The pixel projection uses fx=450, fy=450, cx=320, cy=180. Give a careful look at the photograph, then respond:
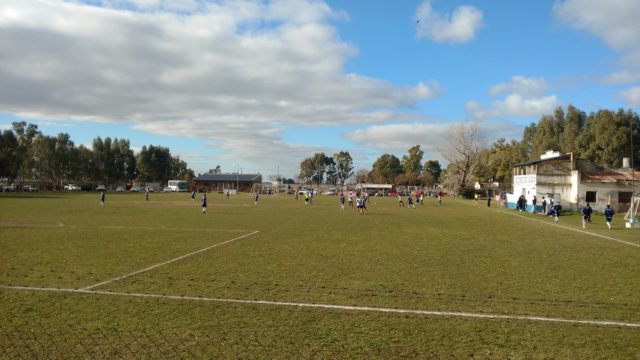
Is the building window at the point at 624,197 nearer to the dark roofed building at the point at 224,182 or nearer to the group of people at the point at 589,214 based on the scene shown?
the group of people at the point at 589,214

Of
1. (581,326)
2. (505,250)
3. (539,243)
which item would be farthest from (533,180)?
(581,326)

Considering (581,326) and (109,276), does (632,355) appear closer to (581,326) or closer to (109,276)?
(581,326)

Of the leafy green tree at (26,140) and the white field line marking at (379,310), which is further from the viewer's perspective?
the leafy green tree at (26,140)

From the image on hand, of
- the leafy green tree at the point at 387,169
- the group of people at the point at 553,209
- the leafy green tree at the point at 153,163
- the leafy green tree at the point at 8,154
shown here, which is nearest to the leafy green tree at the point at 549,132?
the group of people at the point at 553,209

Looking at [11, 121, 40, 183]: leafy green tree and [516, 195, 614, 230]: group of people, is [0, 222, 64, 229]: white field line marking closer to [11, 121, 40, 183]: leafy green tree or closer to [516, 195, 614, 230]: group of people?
[516, 195, 614, 230]: group of people

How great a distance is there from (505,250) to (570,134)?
73.0m

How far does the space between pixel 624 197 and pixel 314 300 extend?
41.1m

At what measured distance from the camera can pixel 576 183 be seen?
40.7m

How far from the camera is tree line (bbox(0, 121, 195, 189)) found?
8938cm

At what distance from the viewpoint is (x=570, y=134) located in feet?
258

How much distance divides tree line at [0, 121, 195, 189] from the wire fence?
89.3 metres

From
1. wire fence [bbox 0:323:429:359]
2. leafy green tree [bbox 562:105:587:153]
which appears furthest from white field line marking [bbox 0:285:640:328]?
leafy green tree [bbox 562:105:587:153]

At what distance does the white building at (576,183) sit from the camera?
3978cm

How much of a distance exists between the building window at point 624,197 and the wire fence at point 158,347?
42.1 meters
